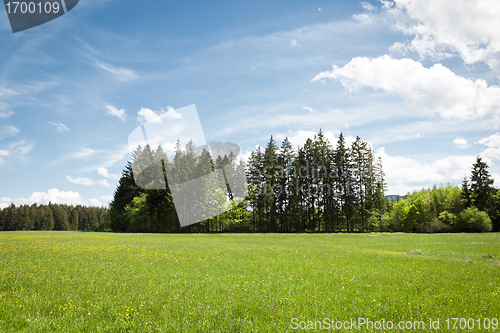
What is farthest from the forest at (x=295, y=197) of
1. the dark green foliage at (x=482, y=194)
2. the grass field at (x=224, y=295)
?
the grass field at (x=224, y=295)

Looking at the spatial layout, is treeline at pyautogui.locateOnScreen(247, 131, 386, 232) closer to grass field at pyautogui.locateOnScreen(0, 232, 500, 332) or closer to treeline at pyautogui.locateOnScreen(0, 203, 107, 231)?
grass field at pyautogui.locateOnScreen(0, 232, 500, 332)

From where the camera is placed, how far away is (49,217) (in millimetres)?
149250

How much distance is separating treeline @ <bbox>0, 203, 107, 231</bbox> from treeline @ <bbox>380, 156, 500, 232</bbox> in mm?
116419

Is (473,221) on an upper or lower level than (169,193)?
lower

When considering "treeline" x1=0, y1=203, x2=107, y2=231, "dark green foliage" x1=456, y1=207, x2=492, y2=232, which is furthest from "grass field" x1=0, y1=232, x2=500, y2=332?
"treeline" x1=0, y1=203, x2=107, y2=231

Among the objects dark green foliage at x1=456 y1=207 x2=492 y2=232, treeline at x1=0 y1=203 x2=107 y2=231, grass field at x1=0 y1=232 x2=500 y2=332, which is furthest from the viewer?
treeline at x1=0 y1=203 x2=107 y2=231

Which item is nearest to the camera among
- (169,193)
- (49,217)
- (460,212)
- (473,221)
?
(473,221)

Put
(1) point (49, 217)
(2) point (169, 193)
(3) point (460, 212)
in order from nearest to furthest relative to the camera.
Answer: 1. (3) point (460, 212)
2. (2) point (169, 193)
3. (1) point (49, 217)

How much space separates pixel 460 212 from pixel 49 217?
17180cm

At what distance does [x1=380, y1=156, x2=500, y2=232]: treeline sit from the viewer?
64125mm

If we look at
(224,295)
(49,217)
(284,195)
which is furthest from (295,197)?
(49,217)

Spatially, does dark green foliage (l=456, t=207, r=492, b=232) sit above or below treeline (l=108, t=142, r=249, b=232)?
below

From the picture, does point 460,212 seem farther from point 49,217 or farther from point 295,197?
point 49,217

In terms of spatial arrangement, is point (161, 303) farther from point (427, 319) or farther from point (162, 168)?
point (162, 168)
